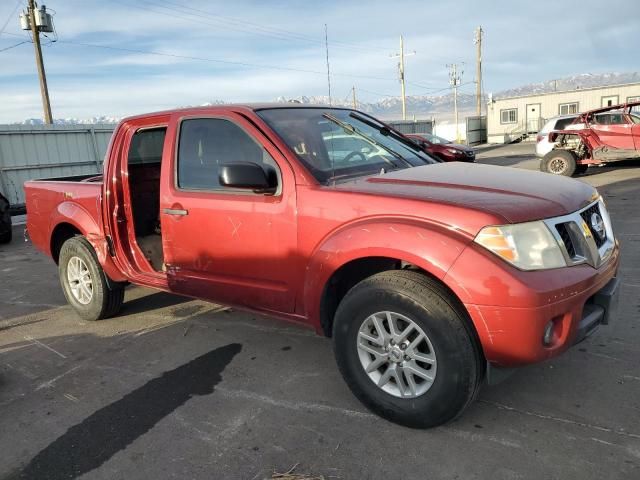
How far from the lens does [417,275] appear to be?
259 centimetres

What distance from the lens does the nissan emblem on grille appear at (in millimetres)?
2781

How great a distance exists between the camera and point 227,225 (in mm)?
3316

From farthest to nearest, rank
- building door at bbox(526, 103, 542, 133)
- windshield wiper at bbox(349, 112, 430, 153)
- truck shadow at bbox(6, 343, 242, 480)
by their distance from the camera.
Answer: building door at bbox(526, 103, 542, 133)
windshield wiper at bbox(349, 112, 430, 153)
truck shadow at bbox(6, 343, 242, 480)

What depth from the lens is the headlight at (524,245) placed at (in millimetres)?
2350

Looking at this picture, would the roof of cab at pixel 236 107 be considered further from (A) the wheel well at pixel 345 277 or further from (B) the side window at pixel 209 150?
(A) the wheel well at pixel 345 277

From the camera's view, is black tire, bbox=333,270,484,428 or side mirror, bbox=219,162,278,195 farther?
side mirror, bbox=219,162,278,195

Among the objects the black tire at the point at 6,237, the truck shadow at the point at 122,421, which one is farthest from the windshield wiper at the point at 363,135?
the black tire at the point at 6,237

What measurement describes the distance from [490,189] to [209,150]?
6.26 feet

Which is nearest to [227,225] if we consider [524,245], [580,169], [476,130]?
[524,245]

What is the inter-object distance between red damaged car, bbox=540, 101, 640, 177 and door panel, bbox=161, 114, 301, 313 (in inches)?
455

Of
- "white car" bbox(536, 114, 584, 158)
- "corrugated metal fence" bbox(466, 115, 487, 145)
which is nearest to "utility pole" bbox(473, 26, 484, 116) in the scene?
"corrugated metal fence" bbox(466, 115, 487, 145)

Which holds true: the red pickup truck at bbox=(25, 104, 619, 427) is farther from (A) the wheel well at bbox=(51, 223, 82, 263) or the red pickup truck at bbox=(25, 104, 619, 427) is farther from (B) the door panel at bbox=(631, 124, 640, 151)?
(B) the door panel at bbox=(631, 124, 640, 151)

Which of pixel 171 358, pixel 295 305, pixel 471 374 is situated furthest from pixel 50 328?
pixel 471 374

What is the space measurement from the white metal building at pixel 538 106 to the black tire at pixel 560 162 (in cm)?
2643
